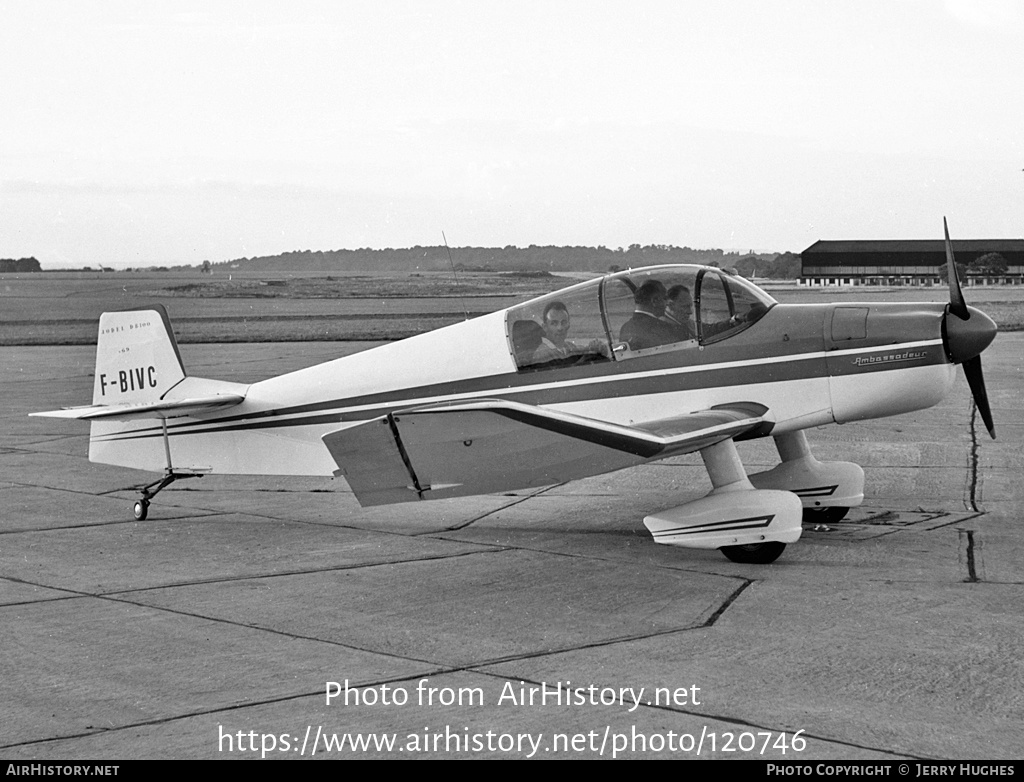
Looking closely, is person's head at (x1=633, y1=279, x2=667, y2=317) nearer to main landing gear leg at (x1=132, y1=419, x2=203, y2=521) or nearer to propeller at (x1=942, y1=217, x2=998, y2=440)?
propeller at (x1=942, y1=217, x2=998, y2=440)

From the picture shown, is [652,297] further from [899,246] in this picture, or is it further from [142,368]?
[899,246]

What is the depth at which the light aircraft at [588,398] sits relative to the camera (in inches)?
276

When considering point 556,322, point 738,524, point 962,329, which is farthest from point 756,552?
point 556,322

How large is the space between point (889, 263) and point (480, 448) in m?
76.1

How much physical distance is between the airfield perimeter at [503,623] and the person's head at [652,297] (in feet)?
5.68

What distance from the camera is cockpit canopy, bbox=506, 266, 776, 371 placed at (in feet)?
27.0

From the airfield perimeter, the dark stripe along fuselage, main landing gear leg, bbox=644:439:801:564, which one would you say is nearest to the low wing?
main landing gear leg, bbox=644:439:801:564

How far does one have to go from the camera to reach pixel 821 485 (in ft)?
28.7

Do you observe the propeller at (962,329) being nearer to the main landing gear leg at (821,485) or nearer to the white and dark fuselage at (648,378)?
the white and dark fuselage at (648,378)

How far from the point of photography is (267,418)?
9.28m

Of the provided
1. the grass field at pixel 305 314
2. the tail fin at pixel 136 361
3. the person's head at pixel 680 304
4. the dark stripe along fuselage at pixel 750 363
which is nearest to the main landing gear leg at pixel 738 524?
the dark stripe along fuselage at pixel 750 363

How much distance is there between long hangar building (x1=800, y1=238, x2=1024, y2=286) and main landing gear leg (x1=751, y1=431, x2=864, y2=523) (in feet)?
219

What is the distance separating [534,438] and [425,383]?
2067mm

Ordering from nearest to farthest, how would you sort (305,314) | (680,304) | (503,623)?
(503,623) → (680,304) → (305,314)
